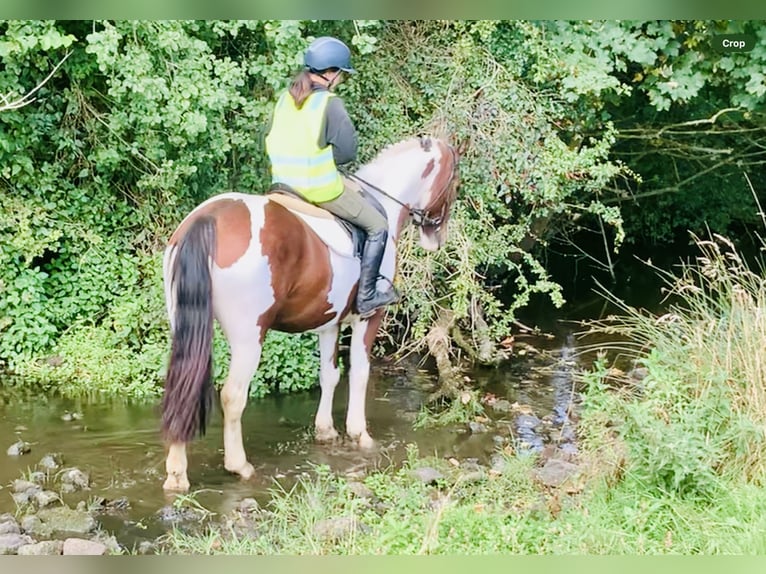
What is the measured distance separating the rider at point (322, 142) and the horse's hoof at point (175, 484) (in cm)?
121

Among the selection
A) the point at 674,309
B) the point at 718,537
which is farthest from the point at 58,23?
the point at 718,537

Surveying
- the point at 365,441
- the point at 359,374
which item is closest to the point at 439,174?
the point at 359,374

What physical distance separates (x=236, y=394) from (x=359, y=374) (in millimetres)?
764

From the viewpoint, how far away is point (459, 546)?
2689 millimetres

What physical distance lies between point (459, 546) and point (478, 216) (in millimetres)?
2214

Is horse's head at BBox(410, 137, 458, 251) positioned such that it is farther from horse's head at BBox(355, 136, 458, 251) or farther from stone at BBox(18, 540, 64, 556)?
stone at BBox(18, 540, 64, 556)

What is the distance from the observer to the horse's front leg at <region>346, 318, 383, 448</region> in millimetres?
3754

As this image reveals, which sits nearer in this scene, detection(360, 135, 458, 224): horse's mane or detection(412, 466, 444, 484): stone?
detection(412, 466, 444, 484): stone


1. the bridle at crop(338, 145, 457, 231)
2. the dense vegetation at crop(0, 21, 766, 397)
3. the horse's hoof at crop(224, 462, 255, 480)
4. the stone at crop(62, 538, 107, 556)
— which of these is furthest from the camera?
the dense vegetation at crop(0, 21, 766, 397)

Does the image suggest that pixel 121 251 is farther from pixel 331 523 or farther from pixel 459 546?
pixel 459 546

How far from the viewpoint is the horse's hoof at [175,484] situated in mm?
3107

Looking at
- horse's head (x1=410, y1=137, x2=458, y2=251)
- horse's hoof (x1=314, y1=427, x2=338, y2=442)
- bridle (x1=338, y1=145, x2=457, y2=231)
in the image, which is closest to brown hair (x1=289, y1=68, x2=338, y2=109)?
bridle (x1=338, y1=145, x2=457, y2=231)

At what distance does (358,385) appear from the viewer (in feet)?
12.4

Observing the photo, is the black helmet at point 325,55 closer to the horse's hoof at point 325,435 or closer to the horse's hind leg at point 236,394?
the horse's hind leg at point 236,394
